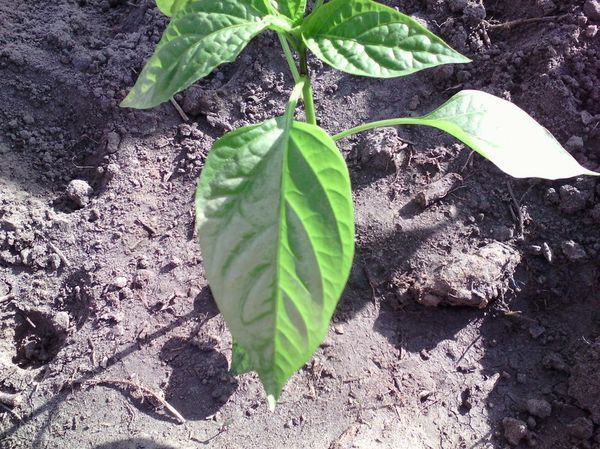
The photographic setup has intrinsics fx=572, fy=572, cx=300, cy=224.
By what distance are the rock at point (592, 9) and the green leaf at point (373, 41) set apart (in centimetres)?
110

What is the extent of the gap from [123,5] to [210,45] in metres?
1.42

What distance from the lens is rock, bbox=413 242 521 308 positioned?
5.02 feet

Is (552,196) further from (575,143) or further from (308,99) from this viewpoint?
(308,99)

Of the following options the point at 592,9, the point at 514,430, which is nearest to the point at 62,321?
the point at 514,430

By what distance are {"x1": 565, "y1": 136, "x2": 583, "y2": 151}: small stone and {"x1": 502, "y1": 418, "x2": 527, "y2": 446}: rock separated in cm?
82

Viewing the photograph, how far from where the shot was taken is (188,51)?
102cm

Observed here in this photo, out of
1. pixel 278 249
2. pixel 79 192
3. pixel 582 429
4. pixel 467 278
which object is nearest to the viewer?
pixel 278 249

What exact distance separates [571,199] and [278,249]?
1.10 m

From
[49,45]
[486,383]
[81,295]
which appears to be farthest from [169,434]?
[49,45]

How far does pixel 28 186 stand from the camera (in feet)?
5.98

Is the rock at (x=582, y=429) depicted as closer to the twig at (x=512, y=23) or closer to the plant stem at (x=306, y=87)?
the plant stem at (x=306, y=87)

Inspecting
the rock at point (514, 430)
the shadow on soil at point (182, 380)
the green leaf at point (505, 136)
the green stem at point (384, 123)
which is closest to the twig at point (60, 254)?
the shadow on soil at point (182, 380)

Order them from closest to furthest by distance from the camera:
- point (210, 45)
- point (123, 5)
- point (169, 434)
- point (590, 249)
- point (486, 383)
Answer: point (210, 45) < point (169, 434) < point (486, 383) < point (590, 249) < point (123, 5)

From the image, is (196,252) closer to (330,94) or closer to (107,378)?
(107,378)
